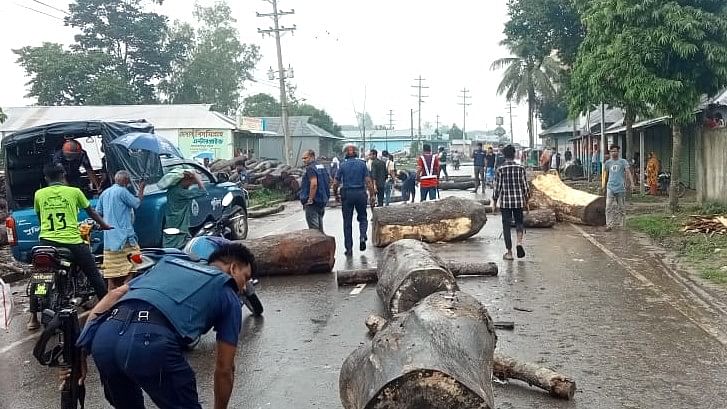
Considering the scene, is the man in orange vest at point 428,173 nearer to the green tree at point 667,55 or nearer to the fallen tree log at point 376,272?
the green tree at point 667,55

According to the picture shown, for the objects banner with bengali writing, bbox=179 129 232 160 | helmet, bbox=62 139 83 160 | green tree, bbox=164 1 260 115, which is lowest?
helmet, bbox=62 139 83 160

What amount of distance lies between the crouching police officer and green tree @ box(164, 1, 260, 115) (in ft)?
178

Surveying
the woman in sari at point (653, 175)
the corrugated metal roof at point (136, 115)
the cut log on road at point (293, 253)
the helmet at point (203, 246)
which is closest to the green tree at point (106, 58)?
the corrugated metal roof at point (136, 115)

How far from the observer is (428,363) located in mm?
4383

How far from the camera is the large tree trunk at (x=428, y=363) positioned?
14.1 feet

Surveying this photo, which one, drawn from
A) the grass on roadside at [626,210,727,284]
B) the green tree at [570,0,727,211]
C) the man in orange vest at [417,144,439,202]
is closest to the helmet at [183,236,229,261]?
the grass on roadside at [626,210,727,284]

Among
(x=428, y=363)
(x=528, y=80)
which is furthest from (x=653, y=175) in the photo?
(x=528, y=80)

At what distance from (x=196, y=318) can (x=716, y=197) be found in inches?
678

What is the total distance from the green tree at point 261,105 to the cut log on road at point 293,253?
6403cm

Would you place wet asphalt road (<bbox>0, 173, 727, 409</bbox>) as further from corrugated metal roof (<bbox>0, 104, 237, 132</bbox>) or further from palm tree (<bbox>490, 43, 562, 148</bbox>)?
palm tree (<bbox>490, 43, 562, 148</bbox>)

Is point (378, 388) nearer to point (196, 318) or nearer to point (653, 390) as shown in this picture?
point (196, 318)

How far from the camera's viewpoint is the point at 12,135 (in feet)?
36.0

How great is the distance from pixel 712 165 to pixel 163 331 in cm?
1773

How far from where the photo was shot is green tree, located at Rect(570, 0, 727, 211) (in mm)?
16766
